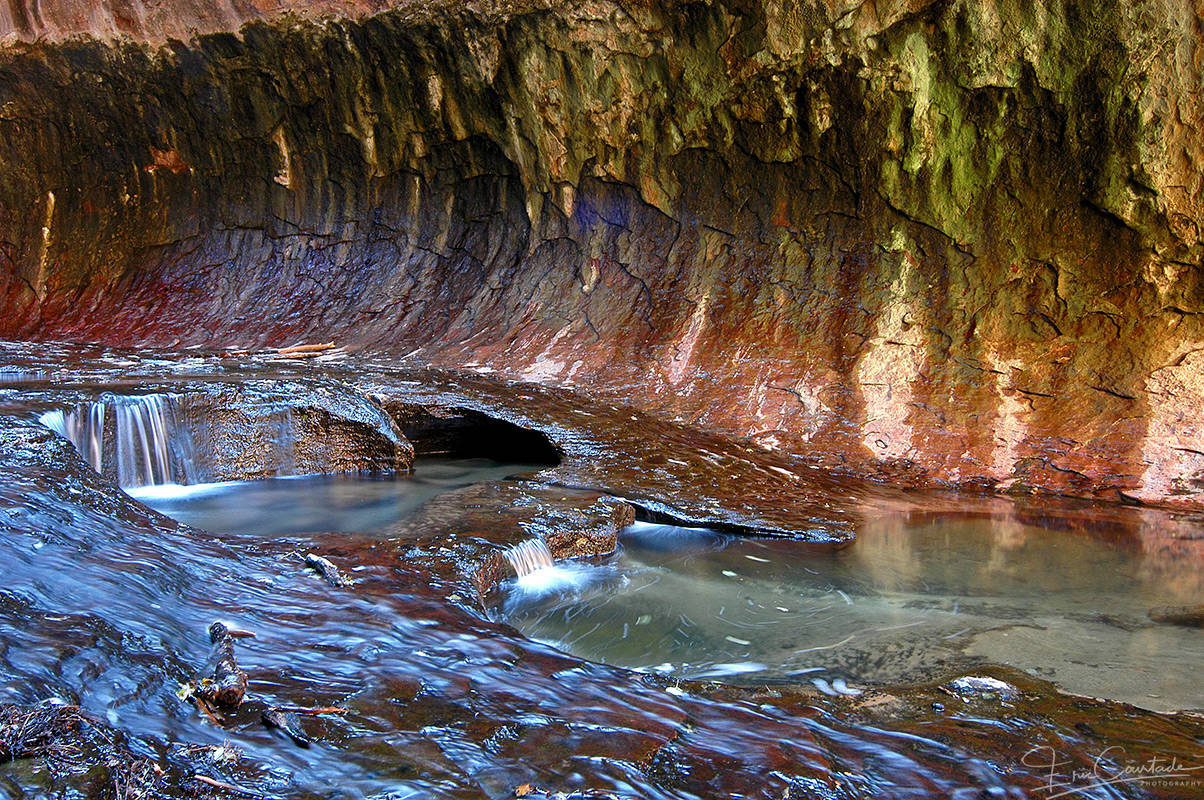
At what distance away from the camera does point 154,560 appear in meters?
3.36

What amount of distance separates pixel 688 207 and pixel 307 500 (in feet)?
15.4

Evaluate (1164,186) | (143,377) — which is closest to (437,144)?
(143,377)

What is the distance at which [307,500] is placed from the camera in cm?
600

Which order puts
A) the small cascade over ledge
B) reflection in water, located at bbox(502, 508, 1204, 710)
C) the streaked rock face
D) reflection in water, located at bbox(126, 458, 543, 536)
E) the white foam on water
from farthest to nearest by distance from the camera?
the streaked rock face < the white foam on water < the small cascade over ledge < reflection in water, located at bbox(126, 458, 543, 536) < reflection in water, located at bbox(502, 508, 1204, 710)

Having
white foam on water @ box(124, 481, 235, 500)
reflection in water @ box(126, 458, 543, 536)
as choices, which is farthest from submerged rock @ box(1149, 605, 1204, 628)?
white foam on water @ box(124, 481, 235, 500)

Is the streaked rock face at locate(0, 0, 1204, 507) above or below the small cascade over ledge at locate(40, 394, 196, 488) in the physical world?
above

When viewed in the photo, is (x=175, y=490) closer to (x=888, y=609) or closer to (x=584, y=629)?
(x=584, y=629)

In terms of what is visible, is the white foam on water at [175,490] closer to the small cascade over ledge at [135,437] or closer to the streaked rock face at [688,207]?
the small cascade over ledge at [135,437]

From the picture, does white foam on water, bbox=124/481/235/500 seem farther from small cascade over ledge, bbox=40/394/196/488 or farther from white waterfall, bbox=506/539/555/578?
white waterfall, bbox=506/539/555/578

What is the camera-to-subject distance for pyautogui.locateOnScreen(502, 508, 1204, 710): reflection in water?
148 inches

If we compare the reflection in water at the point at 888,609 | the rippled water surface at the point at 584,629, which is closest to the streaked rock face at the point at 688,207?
the rippled water surface at the point at 584,629

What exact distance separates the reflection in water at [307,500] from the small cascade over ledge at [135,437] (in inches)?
4.6

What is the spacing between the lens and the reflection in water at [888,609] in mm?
3752

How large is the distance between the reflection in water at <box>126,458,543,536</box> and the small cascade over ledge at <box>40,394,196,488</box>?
0.12m
